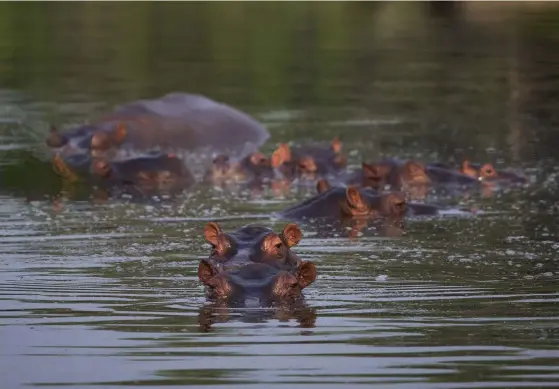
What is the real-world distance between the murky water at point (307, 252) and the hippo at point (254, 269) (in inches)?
5.3

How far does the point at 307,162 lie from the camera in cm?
1452

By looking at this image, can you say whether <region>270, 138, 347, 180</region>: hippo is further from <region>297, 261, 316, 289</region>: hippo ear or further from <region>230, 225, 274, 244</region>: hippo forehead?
<region>297, 261, 316, 289</region>: hippo ear

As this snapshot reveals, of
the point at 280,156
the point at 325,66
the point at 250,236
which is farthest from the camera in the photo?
the point at 325,66

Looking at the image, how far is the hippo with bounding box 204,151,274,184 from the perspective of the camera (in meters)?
14.2

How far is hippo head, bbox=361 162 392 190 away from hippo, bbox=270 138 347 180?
0.96m

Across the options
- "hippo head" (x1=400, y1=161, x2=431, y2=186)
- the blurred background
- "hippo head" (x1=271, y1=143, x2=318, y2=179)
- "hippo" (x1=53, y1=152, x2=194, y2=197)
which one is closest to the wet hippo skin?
"hippo head" (x1=400, y1=161, x2=431, y2=186)

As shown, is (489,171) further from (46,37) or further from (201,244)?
(46,37)

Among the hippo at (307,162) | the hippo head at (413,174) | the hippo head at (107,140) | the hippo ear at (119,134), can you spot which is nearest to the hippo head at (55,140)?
the hippo head at (107,140)

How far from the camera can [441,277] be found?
857cm

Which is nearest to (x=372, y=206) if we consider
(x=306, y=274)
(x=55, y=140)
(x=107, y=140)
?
(x=306, y=274)

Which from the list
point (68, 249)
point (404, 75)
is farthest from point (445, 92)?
point (68, 249)

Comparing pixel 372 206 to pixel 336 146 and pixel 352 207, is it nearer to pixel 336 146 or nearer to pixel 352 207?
pixel 352 207

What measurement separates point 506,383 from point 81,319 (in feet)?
7.60

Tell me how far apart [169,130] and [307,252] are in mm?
7458
